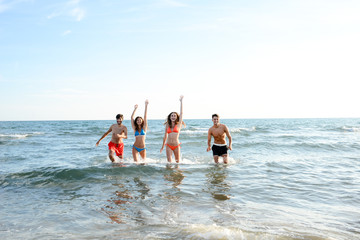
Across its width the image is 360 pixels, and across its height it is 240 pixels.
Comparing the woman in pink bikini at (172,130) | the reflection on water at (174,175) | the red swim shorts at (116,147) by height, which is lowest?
the reflection on water at (174,175)

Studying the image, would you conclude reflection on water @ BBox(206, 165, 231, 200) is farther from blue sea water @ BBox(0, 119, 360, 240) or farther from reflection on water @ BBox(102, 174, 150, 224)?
reflection on water @ BBox(102, 174, 150, 224)

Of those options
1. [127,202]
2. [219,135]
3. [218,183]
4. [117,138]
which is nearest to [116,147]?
[117,138]

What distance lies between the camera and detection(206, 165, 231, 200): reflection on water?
5695 mm

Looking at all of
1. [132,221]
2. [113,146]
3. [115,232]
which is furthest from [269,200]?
[113,146]

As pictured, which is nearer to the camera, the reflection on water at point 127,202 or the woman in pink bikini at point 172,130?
the reflection on water at point 127,202

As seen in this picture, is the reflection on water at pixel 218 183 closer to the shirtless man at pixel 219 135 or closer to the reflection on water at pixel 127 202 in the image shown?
the shirtless man at pixel 219 135

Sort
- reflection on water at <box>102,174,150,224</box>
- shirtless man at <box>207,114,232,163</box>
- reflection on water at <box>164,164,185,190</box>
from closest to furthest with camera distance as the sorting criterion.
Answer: reflection on water at <box>102,174,150,224</box> → reflection on water at <box>164,164,185,190</box> → shirtless man at <box>207,114,232,163</box>

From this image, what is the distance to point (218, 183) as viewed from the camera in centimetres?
682

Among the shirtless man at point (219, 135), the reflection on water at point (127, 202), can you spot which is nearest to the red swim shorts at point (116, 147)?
the reflection on water at point (127, 202)

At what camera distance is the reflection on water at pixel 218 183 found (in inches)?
224

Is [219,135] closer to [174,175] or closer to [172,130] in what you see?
[172,130]

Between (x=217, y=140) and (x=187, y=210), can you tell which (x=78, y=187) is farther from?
(x=217, y=140)

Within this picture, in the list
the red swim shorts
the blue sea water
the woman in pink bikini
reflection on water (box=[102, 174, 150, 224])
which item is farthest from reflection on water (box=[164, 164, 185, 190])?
the red swim shorts

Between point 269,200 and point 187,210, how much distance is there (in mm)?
1753
